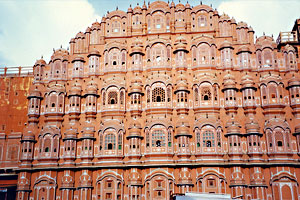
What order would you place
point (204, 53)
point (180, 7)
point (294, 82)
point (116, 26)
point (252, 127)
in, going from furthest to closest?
point (116, 26)
point (180, 7)
point (204, 53)
point (294, 82)
point (252, 127)

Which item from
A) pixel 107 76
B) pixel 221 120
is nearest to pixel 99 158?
pixel 107 76

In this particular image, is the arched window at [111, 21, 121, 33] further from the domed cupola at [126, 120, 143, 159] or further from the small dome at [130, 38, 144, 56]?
the domed cupola at [126, 120, 143, 159]

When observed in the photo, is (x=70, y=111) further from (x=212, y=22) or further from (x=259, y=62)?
(x=259, y=62)

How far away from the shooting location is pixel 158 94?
32.4 meters

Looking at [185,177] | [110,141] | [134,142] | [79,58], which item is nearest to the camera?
[185,177]

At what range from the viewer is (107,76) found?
111 ft

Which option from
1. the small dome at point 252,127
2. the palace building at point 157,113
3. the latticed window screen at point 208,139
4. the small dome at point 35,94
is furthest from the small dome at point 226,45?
the small dome at point 35,94

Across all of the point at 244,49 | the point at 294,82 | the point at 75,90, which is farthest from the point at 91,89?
the point at 294,82

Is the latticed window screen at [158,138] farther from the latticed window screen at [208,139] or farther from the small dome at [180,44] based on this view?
the small dome at [180,44]

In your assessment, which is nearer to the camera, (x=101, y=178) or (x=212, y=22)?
(x=101, y=178)

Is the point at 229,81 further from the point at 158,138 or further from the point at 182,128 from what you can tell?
the point at 158,138

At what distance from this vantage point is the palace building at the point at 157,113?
97.2 ft

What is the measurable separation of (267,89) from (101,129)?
52.5 ft

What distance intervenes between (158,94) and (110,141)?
637cm
